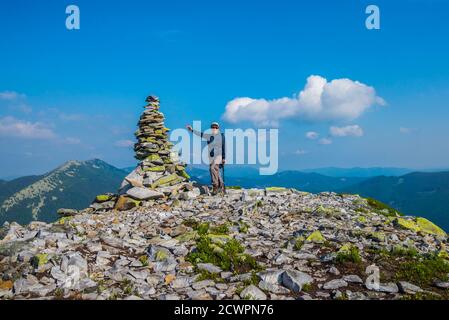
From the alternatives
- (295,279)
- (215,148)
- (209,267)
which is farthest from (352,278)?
(215,148)

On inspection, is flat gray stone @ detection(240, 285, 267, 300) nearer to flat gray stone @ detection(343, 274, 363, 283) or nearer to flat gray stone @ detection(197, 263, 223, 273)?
flat gray stone @ detection(197, 263, 223, 273)

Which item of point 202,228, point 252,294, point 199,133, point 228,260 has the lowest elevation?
point 252,294

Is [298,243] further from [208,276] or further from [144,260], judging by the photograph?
[144,260]

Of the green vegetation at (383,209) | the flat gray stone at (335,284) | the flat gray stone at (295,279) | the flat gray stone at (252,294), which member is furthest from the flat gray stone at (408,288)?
the green vegetation at (383,209)

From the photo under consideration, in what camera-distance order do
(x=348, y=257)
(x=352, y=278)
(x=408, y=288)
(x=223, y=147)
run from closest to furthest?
1. (x=408, y=288)
2. (x=352, y=278)
3. (x=348, y=257)
4. (x=223, y=147)

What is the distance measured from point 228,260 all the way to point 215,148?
543 inches

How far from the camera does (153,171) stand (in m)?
30.9

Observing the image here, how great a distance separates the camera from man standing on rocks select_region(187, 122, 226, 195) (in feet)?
79.8

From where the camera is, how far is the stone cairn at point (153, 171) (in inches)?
1038

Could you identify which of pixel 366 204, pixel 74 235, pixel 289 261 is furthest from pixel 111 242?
pixel 366 204

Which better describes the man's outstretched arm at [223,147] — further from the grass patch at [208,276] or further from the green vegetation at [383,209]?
the grass patch at [208,276]

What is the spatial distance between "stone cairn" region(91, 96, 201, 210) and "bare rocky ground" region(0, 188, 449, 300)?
7.76 metres

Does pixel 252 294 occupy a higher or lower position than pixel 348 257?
lower
